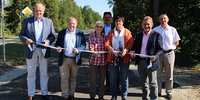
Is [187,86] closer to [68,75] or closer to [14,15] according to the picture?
[68,75]

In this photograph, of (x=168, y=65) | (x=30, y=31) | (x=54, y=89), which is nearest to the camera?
(x=30, y=31)

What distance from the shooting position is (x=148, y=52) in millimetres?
7781

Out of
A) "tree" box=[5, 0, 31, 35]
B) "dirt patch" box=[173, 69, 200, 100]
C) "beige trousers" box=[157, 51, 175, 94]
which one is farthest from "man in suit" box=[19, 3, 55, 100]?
"tree" box=[5, 0, 31, 35]

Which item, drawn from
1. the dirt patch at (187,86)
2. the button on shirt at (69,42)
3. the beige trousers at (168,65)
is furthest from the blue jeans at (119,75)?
the dirt patch at (187,86)

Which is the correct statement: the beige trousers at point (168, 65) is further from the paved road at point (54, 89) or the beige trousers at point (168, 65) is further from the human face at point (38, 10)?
the human face at point (38, 10)

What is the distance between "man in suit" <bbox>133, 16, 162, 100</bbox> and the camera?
773 centimetres

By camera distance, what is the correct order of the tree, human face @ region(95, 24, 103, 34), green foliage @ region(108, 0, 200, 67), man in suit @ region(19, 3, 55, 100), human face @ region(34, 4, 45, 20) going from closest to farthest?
human face @ region(34, 4, 45, 20) < man in suit @ region(19, 3, 55, 100) < human face @ region(95, 24, 103, 34) < green foliage @ region(108, 0, 200, 67) < the tree

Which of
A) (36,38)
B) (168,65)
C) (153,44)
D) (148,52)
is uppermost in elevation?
(36,38)

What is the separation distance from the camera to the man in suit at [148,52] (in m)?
7.73

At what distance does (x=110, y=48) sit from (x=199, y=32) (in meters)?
7.33

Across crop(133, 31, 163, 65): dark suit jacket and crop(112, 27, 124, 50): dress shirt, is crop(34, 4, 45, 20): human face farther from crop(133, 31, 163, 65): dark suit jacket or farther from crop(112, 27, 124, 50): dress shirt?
crop(133, 31, 163, 65): dark suit jacket

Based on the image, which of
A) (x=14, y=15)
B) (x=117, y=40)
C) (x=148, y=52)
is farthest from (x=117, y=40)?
(x=14, y=15)

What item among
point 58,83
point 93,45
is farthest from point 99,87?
point 58,83

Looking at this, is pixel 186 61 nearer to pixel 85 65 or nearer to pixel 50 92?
pixel 85 65
